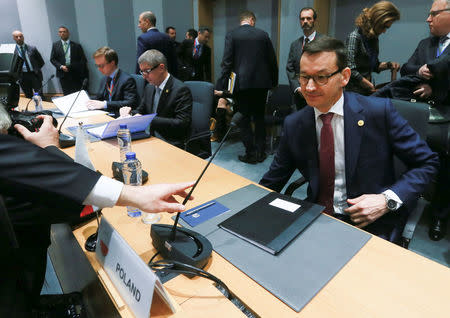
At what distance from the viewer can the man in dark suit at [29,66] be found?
604cm

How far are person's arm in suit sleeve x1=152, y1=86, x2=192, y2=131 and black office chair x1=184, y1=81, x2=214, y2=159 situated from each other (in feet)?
0.22

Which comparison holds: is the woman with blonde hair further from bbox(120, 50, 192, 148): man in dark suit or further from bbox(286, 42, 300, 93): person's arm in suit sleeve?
bbox(120, 50, 192, 148): man in dark suit

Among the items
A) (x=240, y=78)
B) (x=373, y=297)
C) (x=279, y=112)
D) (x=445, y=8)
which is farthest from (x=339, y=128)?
(x=279, y=112)

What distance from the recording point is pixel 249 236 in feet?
3.16

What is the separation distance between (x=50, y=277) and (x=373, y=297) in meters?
1.95

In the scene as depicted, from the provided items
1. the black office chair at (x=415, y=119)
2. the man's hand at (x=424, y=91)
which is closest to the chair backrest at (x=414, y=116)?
the black office chair at (x=415, y=119)

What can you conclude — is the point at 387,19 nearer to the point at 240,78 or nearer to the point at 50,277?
the point at 240,78

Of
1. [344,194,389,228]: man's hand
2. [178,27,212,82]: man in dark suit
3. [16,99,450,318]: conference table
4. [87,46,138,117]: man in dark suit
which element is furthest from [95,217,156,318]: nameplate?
[178,27,212,82]: man in dark suit

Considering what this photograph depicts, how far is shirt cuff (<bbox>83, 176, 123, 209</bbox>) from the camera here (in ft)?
2.49

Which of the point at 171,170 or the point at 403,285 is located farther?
the point at 171,170

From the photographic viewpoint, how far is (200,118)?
255 cm

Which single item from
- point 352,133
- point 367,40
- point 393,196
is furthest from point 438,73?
point 393,196

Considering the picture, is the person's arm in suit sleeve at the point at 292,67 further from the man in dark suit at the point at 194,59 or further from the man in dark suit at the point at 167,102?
the man in dark suit at the point at 194,59

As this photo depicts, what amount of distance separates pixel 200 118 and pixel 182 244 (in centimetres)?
178
